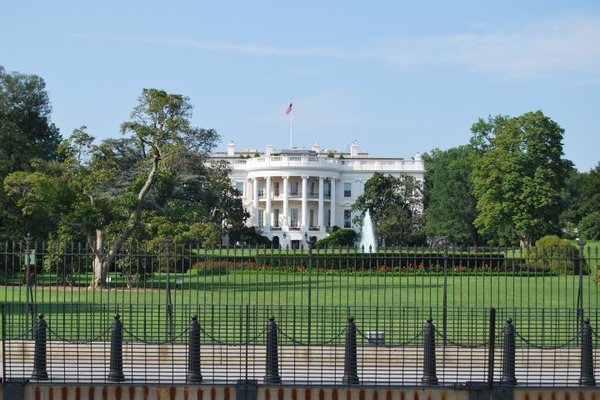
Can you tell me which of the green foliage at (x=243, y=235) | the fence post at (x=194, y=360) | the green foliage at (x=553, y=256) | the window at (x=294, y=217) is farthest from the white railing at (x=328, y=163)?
the fence post at (x=194, y=360)

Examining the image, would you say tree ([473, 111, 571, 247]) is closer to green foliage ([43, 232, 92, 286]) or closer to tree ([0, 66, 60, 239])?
tree ([0, 66, 60, 239])

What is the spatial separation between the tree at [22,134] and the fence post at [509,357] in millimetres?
35174

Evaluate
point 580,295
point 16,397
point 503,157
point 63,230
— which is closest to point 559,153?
point 503,157

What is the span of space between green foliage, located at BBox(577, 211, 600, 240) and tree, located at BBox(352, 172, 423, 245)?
13.0m

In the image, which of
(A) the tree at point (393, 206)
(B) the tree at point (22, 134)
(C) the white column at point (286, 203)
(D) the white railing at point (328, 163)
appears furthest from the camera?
(C) the white column at point (286, 203)

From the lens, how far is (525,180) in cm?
7238

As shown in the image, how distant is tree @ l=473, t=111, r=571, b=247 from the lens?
237 ft

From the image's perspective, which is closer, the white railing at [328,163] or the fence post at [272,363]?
the fence post at [272,363]

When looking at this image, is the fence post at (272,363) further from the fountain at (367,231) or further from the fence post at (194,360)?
the fountain at (367,231)

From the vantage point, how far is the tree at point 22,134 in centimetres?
5053

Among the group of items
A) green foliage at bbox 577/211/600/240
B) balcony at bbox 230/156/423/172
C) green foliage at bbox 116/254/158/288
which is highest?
balcony at bbox 230/156/423/172

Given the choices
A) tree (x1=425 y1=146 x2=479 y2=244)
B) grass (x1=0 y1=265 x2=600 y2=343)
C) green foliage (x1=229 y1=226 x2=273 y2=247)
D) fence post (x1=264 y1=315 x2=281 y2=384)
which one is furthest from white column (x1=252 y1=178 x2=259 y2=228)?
fence post (x1=264 y1=315 x2=281 y2=384)

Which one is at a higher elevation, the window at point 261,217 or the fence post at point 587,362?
the window at point 261,217

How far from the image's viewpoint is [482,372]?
1691 centimetres
